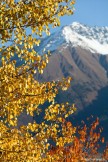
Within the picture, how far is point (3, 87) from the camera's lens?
12602 mm

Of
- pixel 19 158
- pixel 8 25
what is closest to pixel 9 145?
pixel 19 158

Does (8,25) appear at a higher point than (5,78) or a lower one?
higher

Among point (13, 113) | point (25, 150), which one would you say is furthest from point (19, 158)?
point (13, 113)

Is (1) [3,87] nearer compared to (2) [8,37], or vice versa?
(1) [3,87]

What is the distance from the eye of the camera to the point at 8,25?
43.2 feet

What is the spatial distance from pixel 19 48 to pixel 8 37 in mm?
521

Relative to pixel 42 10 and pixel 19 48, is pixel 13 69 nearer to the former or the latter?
pixel 19 48

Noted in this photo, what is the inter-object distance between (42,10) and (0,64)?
2.32 meters

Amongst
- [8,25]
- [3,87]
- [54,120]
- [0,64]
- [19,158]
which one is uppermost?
[8,25]

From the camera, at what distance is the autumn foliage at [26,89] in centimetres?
1279

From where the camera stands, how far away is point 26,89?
12898 mm

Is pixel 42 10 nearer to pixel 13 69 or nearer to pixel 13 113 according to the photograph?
pixel 13 69

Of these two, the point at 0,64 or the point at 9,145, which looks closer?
the point at 9,145

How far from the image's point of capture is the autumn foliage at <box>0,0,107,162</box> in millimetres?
12793
